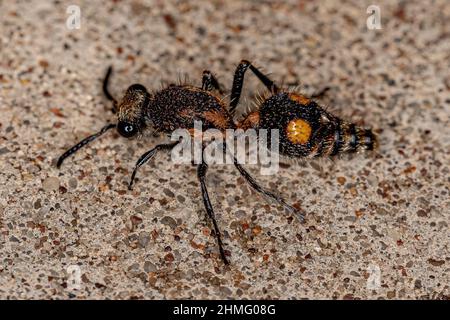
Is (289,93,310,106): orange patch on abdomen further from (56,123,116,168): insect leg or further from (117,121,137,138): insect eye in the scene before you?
(56,123,116,168): insect leg

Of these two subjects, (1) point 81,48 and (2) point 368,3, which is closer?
(1) point 81,48

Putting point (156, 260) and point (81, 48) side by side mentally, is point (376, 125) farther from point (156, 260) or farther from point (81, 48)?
point (81, 48)

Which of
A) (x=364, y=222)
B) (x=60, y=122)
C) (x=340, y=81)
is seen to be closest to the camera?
(x=364, y=222)

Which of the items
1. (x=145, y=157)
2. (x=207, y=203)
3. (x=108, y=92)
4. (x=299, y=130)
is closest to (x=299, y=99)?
(x=299, y=130)

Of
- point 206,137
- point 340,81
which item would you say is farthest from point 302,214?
point 340,81

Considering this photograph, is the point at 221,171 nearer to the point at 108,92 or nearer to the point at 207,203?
the point at 207,203

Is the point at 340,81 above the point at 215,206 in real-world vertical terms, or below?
above

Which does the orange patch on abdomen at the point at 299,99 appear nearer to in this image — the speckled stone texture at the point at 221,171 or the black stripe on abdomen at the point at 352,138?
the black stripe on abdomen at the point at 352,138
